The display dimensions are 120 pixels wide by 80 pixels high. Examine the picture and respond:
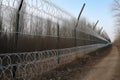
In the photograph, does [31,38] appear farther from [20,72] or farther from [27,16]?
[20,72]

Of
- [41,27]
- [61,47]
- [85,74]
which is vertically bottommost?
[85,74]

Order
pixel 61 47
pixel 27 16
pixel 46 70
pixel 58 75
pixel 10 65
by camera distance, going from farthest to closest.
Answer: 1. pixel 61 47
2. pixel 46 70
3. pixel 58 75
4. pixel 27 16
5. pixel 10 65

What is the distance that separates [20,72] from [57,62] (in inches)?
159

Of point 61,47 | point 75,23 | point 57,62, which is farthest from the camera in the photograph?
point 75,23

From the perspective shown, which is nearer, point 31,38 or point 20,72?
point 20,72

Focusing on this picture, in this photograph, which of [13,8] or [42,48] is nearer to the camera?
[13,8]

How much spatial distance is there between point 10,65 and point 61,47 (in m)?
6.12

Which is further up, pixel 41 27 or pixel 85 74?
pixel 41 27

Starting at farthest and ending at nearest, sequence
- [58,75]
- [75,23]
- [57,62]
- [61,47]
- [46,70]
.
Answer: [75,23] → [61,47] → [57,62] → [46,70] → [58,75]

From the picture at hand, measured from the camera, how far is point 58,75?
9.27 m

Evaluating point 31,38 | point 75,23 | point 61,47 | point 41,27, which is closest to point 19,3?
point 31,38

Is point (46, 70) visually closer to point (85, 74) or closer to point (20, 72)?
point (85, 74)

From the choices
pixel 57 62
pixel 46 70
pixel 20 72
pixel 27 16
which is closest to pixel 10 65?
pixel 20 72

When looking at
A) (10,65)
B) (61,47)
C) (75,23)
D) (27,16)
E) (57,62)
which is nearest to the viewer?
(10,65)
